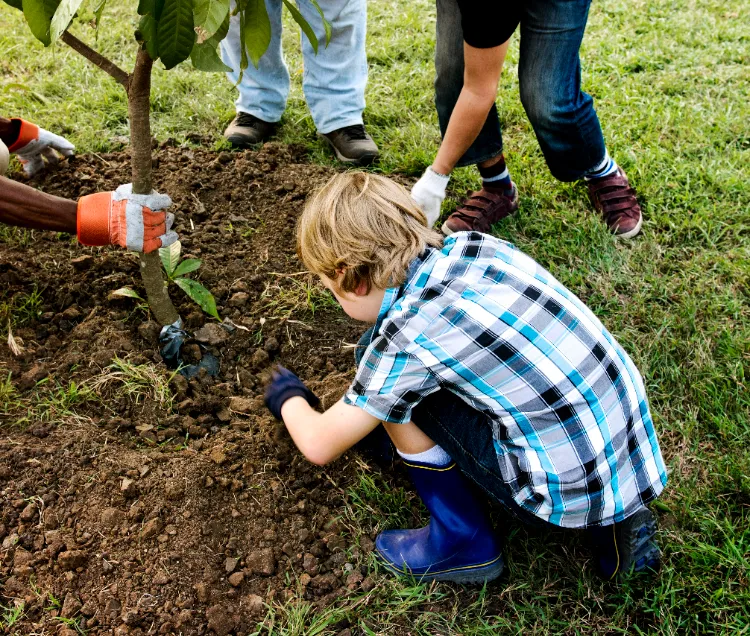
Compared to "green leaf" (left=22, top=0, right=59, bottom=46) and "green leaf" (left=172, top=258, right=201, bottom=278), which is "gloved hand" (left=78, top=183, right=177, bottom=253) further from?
"green leaf" (left=22, top=0, right=59, bottom=46)

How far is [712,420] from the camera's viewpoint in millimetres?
2143

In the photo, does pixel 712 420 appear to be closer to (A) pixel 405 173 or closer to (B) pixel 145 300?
(A) pixel 405 173

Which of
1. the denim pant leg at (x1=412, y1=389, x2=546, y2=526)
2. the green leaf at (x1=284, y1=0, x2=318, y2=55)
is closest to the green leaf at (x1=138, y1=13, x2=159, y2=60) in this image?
the green leaf at (x1=284, y1=0, x2=318, y2=55)

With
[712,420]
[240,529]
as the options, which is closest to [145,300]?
[240,529]

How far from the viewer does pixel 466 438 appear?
66.7 inches

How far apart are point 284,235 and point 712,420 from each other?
5.55ft

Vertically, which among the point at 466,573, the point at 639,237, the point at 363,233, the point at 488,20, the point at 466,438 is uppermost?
the point at 488,20

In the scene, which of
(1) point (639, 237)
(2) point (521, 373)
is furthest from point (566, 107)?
(2) point (521, 373)

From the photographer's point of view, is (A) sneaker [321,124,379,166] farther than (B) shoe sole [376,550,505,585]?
Yes

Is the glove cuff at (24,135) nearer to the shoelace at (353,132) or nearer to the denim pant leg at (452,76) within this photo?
the shoelace at (353,132)

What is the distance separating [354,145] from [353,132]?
0.09 metres

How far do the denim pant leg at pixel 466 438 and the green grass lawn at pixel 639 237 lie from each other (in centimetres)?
29

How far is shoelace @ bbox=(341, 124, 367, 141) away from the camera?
3221 mm

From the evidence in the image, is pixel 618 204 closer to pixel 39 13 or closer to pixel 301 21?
pixel 301 21
